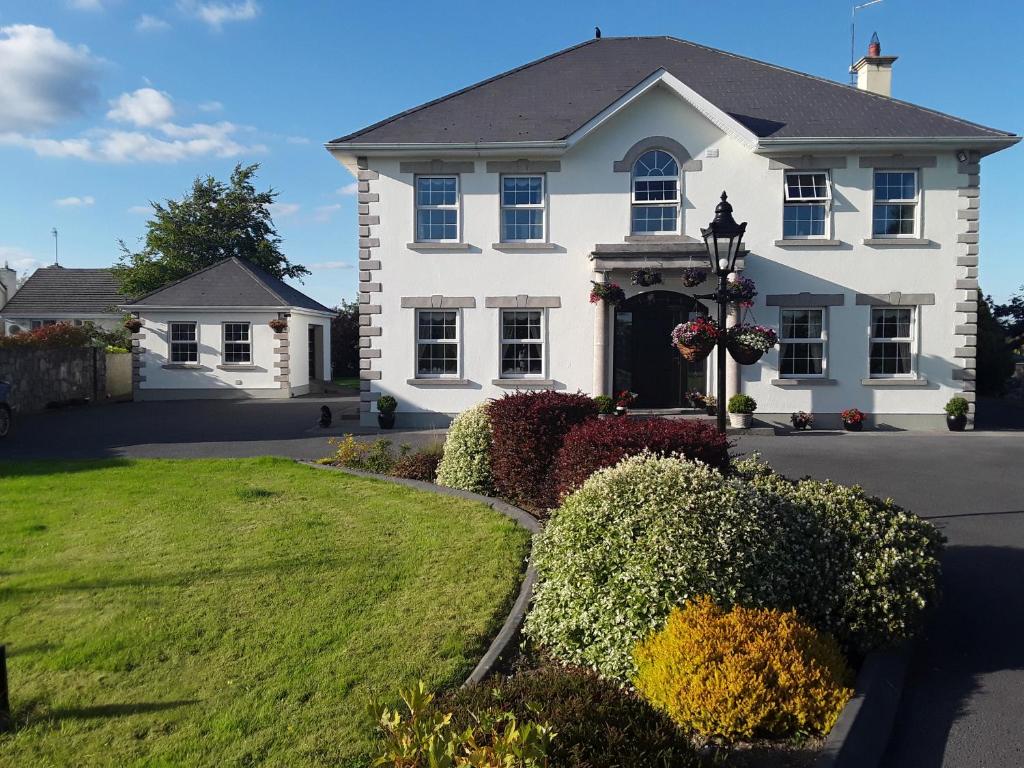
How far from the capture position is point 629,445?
256 inches

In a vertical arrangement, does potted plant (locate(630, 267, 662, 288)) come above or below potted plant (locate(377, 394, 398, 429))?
above

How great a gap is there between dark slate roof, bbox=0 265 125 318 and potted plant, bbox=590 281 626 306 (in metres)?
34.3

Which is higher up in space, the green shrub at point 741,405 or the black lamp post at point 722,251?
the black lamp post at point 722,251

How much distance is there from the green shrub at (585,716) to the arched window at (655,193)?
14.5 metres

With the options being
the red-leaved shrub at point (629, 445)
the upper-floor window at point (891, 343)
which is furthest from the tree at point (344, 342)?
the red-leaved shrub at point (629, 445)

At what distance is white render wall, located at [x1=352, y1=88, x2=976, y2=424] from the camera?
54.9 feet

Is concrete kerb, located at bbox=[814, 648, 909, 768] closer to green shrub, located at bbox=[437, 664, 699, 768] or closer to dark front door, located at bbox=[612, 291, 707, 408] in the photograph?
green shrub, located at bbox=[437, 664, 699, 768]

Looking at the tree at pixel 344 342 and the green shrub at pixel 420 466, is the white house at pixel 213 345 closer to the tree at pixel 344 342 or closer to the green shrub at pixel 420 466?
the tree at pixel 344 342

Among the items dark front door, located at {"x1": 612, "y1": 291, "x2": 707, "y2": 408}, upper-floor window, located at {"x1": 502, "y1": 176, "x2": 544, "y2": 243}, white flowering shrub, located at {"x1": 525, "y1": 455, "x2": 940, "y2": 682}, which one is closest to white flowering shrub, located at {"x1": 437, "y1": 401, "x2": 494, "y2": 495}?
white flowering shrub, located at {"x1": 525, "y1": 455, "x2": 940, "y2": 682}

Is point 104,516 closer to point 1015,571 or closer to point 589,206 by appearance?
point 1015,571

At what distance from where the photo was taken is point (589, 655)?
169 inches

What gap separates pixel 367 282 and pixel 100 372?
1353cm

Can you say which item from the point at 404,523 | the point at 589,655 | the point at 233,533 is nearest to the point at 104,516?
the point at 233,533

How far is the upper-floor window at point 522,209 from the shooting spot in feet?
56.3
